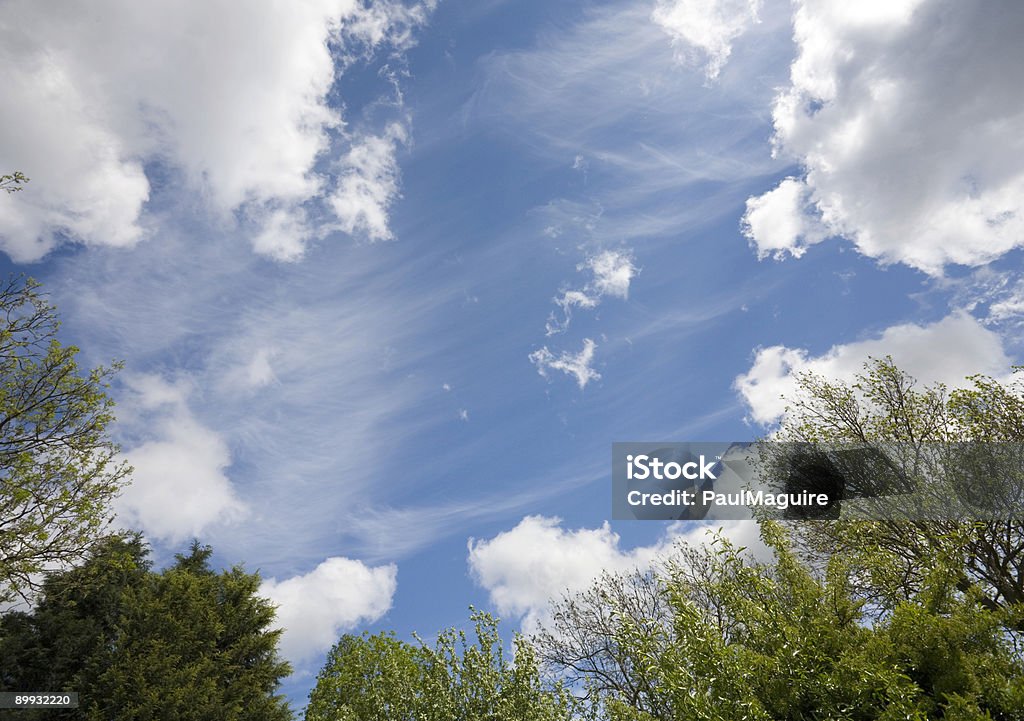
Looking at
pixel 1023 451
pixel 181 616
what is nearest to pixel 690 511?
pixel 1023 451

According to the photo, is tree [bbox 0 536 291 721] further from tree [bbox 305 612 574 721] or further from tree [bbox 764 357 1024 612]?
tree [bbox 764 357 1024 612]

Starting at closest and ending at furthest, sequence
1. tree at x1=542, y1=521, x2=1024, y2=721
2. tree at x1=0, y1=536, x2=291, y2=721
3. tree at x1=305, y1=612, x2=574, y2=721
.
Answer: tree at x1=542, y1=521, x2=1024, y2=721 → tree at x1=305, y1=612, x2=574, y2=721 → tree at x1=0, y1=536, x2=291, y2=721

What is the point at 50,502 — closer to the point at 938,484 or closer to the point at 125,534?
the point at 125,534

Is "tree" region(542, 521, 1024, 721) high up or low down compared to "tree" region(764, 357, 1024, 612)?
down

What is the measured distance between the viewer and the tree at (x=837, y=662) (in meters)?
7.85

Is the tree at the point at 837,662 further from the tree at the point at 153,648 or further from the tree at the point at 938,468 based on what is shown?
the tree at the point at 153,648

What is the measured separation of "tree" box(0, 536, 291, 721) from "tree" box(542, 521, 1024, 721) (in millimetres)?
23909

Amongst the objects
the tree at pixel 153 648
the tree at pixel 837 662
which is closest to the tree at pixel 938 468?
the tree at pixel 837 662

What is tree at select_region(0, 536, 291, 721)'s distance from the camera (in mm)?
27359

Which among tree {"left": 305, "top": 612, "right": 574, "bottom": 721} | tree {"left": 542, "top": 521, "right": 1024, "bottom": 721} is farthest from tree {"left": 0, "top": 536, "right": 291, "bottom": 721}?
tree {"left": 542, "top": 521, "right": 1024, "bottom": 721}

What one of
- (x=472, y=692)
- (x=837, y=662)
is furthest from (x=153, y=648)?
(x=837, y=662)

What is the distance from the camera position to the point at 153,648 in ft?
95.0

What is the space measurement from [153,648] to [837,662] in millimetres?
30451

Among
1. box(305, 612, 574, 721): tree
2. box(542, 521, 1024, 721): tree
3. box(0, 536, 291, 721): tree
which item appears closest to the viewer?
box(542, 521, 1024, 721): tree
